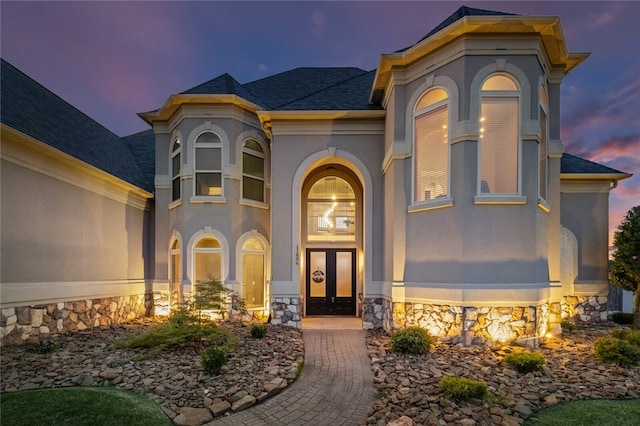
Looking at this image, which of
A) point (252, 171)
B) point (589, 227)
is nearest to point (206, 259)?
point (252, 171)

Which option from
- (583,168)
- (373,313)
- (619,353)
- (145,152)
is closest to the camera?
(619,353)

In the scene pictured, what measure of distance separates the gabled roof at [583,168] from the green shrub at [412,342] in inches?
314

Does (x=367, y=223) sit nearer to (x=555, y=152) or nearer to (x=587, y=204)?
(x=555, y=152)

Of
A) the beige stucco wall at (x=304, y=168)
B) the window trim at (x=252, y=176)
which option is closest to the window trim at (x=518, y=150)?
the beige stucco wall at (x=304, y=168)

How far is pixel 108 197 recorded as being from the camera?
953 centimetres

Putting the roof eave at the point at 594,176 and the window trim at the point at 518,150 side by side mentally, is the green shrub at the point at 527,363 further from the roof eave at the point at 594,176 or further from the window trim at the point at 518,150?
the roof eave at the point at 594,176

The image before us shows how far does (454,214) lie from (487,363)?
2.92 m

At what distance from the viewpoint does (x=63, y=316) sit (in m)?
7.77

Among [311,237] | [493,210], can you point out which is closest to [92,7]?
[311,237]

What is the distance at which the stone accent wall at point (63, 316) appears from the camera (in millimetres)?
6562

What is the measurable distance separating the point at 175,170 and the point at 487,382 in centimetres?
1025

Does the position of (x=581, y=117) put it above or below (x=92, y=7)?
below

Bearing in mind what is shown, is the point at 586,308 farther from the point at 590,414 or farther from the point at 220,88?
the point at 220,88

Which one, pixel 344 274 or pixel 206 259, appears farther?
pixel 344 274
